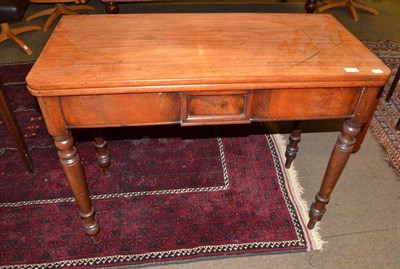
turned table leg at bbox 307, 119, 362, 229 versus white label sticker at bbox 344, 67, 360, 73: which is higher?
white label sticker at bbox 344, 67, 360, 73

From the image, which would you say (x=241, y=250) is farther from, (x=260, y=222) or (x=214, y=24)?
(x=214, y=24)

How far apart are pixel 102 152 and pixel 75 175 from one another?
0.54 m

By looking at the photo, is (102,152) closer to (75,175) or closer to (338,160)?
(75,175)

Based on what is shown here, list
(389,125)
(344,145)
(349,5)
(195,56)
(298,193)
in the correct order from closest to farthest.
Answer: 1. (195,56)
2. (344,145)
3. (298,193)
4. (389,125)
5. (349,5)

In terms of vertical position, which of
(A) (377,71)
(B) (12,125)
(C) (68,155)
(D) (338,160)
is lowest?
(B) (12,125)

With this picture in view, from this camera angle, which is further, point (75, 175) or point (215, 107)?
point (75, 175)

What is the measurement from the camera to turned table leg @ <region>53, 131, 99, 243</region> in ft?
4.01

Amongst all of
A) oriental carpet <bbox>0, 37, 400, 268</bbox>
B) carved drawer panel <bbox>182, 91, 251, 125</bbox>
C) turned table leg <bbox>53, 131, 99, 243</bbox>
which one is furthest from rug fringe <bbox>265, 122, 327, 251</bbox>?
turned table leg <bbox>53, 131, 99, 243</bbox>

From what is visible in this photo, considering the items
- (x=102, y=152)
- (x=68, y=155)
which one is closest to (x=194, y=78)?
(x=68, y=155)

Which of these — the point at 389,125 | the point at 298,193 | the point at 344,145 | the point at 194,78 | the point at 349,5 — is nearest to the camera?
the point at 194,78

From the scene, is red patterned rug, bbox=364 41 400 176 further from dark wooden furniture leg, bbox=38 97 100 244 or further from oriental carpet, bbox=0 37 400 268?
dark wooden furniture leg, bbox=38 97 100 244

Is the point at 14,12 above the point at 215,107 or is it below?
below

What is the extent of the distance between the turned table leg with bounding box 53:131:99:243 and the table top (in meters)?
0.21

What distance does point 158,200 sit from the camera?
1865mm
